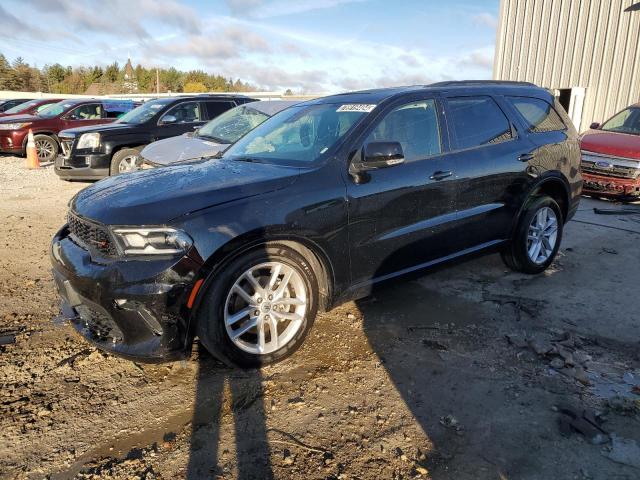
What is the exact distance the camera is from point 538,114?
4.91m

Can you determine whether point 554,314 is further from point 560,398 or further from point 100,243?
point 100,243

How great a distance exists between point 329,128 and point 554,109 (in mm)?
2681

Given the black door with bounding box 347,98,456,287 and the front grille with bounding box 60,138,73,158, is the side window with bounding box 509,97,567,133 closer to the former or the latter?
the black door with bounding box 347,98,456,287

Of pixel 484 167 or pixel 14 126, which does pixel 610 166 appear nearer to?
pixel 484 167

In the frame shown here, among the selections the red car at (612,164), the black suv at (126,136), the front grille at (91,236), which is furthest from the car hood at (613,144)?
the front grille at (91,236)

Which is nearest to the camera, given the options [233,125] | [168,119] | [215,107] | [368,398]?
[368,398]

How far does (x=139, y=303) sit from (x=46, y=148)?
13.1 meters

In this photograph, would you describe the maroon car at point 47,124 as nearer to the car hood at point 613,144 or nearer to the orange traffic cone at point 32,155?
the orange traffic cone at point 32,155

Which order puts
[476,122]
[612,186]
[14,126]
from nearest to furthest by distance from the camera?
[476,122] < [612,186] < [14,126]

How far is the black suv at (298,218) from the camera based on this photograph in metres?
2.83

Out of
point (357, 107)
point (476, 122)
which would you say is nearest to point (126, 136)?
point (357, 107)

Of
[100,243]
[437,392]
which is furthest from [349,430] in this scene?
[100,243]

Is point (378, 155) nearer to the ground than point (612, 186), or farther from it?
farther from it

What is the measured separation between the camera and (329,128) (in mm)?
3885
